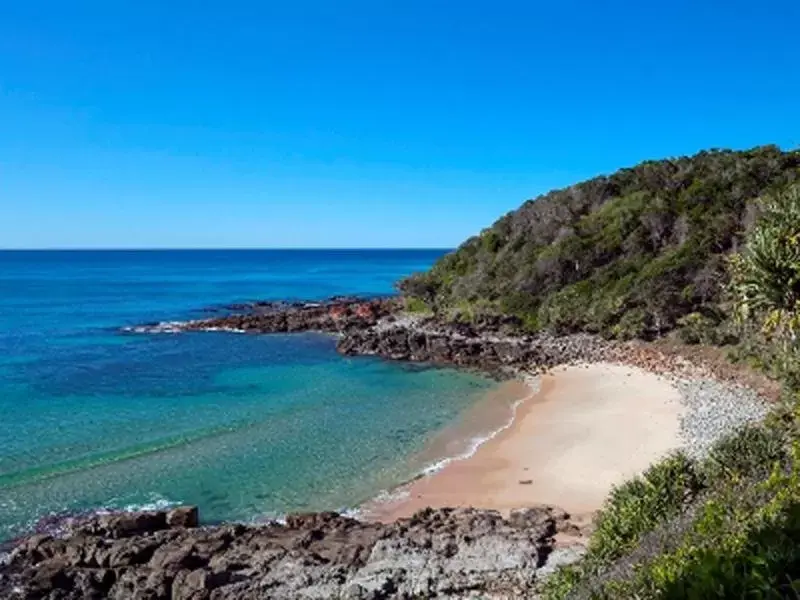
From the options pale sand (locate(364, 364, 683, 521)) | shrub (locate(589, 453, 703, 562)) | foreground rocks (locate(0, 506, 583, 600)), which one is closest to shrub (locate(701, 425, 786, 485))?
shrub (locate(589, 453, 703, 562))

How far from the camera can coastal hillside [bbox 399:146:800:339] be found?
38.9 meters

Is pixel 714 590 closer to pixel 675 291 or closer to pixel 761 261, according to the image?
pixel 761 261

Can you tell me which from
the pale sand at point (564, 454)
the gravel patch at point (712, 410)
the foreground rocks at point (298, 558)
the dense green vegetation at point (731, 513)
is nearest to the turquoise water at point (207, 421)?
the pale sand at point (564, 454)

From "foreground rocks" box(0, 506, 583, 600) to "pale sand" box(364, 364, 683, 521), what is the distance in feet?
5.71

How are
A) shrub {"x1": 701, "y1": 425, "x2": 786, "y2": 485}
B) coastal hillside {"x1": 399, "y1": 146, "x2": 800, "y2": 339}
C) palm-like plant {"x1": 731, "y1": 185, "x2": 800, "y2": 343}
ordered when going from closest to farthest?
1. shrub {"x1": 701, "y1": 425, "x2": 786, "y2": 485}
2. palm-like plant {"x1": 731, "y1": 185, "x2": 800, "y2": 343}
3. coastal hillside {"x1": 399, "y1": 146, "x2": 800, "y2": 339}

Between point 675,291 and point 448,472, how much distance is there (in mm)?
23573

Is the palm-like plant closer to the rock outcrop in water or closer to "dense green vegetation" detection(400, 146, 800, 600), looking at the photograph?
"dense green vegetation" detection(400, 146, 800, 600)


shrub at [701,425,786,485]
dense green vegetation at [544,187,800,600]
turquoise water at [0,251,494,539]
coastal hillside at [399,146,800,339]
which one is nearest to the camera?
dense green vegetation at [544,187,800,600]

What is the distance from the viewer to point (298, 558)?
13695mm

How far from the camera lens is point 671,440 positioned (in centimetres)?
2097

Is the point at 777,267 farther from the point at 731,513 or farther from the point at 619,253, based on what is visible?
the point at 619,253

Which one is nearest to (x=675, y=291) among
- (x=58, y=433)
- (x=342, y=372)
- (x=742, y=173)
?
(x=742, y=173)

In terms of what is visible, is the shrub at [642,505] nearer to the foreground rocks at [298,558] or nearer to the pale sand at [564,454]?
the foreground rocks at [298,558]

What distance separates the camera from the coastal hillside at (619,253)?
3891 centimetres
